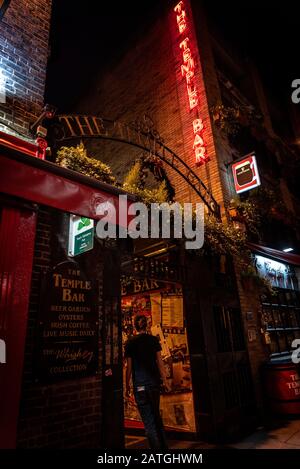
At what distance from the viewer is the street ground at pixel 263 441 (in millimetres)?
5023

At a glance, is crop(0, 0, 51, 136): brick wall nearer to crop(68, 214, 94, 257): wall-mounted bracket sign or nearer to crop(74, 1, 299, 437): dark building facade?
crop(68, 214, 94, 257): wall-mounted bracket sign

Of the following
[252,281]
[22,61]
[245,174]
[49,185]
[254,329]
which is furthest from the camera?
[245,174]

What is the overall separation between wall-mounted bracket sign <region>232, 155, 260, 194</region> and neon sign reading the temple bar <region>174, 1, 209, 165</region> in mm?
969

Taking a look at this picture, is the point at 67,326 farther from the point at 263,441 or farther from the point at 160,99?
the point at 160,99

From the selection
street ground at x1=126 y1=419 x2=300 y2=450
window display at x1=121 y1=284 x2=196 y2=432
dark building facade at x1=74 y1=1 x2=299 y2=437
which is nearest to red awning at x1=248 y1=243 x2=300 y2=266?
dark building facade at x1=74 y1=1 x2=299 y2=437

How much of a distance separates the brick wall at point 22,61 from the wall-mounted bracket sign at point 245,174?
5717mm

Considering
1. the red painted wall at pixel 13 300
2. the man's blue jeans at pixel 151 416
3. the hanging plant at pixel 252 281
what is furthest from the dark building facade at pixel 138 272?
the man's blue jeans at pixel 151 416

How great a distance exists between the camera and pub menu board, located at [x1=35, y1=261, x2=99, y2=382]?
11.7 ft

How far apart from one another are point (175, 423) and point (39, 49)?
7631 millimetres

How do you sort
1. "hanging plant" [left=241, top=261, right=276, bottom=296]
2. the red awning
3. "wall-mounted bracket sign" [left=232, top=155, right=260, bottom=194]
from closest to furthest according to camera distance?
"hanging plant" [left=241, top=261, right=276, bottom=296]
the red awning
"wall-mounted bracket sign" [left=232, top=155, right=260, bottom=194]

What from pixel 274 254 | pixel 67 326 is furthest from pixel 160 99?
pixel 67 326

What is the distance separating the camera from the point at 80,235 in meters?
→ 4.26

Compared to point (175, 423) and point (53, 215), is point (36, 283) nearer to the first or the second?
point (53, 215)

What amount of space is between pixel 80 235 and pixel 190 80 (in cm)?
803
